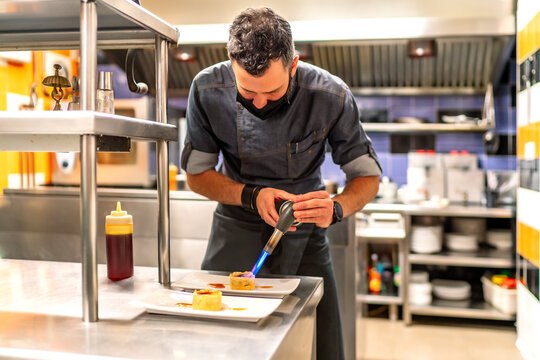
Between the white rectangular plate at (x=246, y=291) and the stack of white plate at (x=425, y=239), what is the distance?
Answer: 306cm

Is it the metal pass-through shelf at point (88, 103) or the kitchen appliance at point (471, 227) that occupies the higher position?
the metal pass-through shelf at point (88, 103)

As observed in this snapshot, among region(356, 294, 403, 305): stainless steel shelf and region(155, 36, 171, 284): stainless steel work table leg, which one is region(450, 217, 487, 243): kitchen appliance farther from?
region(155, 36, 171, 284): stainless steel work table leg

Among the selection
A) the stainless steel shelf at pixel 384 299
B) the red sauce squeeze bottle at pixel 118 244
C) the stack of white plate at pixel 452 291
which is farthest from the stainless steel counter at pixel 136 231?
the stack of white plate at pixel 452 291

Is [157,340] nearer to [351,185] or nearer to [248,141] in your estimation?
[248,141]

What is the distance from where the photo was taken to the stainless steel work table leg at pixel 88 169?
100cm

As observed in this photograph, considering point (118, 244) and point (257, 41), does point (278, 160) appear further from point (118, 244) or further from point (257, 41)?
point (118, 244)

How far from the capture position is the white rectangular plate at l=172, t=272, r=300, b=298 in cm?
117

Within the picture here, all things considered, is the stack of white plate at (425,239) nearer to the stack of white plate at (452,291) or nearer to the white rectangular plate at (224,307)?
the stack of white plate at (452,291)

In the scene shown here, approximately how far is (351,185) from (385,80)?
328 cm

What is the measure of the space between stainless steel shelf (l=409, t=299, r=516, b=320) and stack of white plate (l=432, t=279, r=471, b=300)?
1.8 inches

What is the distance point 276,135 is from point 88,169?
814 millimetres

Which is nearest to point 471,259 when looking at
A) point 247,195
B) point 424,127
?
point 424,127

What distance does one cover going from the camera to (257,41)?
1.29 m

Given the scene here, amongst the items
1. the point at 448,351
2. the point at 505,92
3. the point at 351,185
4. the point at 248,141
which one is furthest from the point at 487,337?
the point at 248,141
